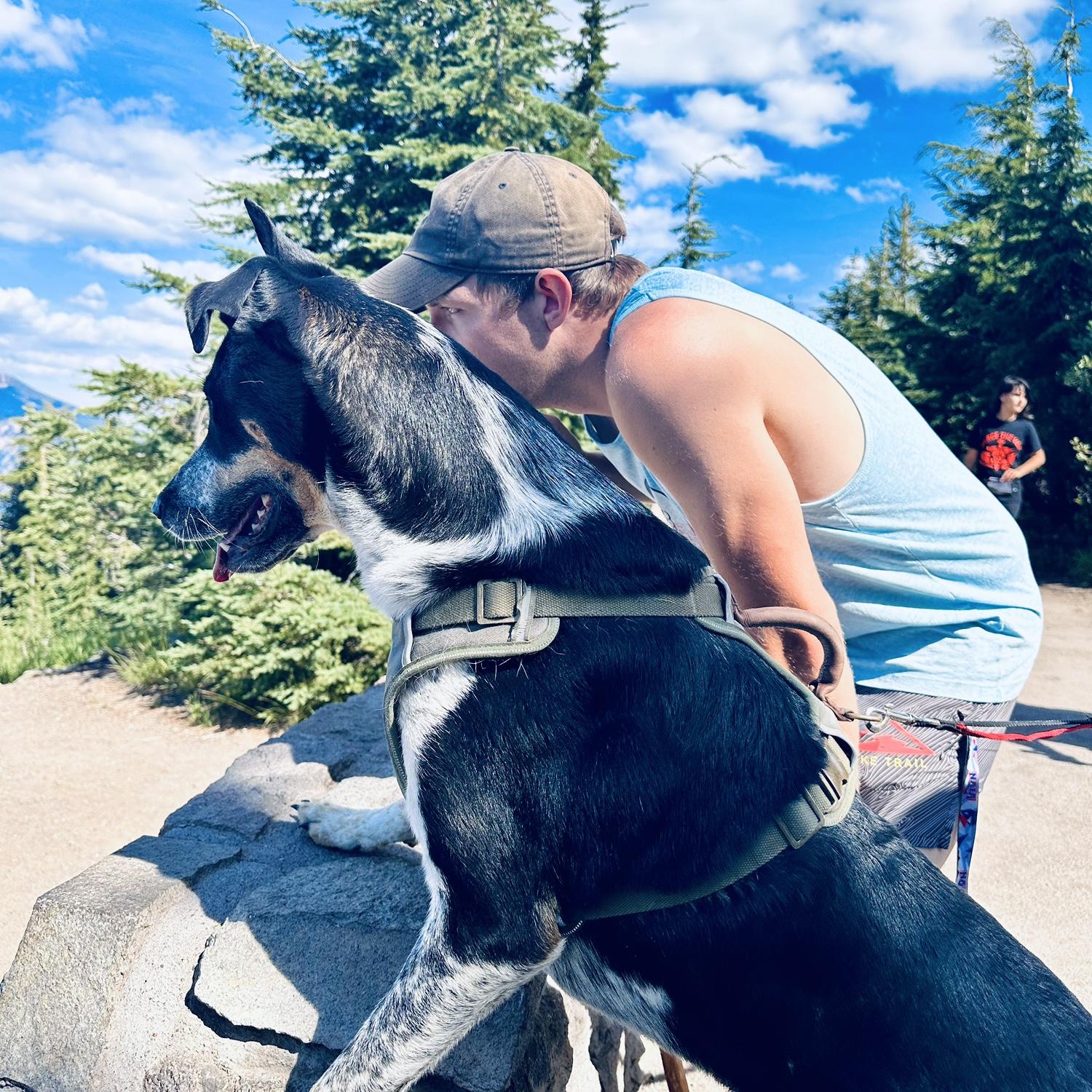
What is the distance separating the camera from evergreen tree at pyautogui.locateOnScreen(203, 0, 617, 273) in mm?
8984

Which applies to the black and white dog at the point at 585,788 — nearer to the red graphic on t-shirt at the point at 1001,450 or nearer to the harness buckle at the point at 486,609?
the harness buckle at the point at 486,609

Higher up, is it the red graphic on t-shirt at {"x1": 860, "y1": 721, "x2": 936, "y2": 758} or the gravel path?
the red graphic on t-shirt at {"x1": 860, "y1": 721, "x2": 936, "y2": 758}

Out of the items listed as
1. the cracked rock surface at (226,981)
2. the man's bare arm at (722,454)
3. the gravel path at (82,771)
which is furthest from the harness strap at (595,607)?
the gravel path at (82,771)

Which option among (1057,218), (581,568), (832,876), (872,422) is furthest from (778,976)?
(1057,218)

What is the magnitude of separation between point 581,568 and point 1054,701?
20.5 ft

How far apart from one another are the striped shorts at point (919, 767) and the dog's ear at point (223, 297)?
1580mm

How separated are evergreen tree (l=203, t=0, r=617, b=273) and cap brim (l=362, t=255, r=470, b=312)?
6931 millimetres

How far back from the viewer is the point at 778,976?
1359 millimetres

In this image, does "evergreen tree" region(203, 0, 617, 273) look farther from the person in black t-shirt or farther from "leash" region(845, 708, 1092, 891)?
"leash" region(845, 708, 1092, 891)

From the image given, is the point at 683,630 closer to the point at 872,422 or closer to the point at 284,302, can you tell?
the point at 872,422

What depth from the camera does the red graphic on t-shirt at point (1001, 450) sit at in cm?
841

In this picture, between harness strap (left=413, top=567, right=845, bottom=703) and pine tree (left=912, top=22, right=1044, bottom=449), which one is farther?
pine tree (left=912, top=22, right=1044, bottom=449)

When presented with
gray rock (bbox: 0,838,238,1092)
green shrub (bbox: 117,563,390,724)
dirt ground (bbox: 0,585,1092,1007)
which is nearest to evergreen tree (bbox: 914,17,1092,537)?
dirt ground (bbox: 0,585,1092,1007)

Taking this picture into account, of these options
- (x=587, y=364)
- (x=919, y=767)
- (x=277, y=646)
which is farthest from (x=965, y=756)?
(x=277, y=646)
